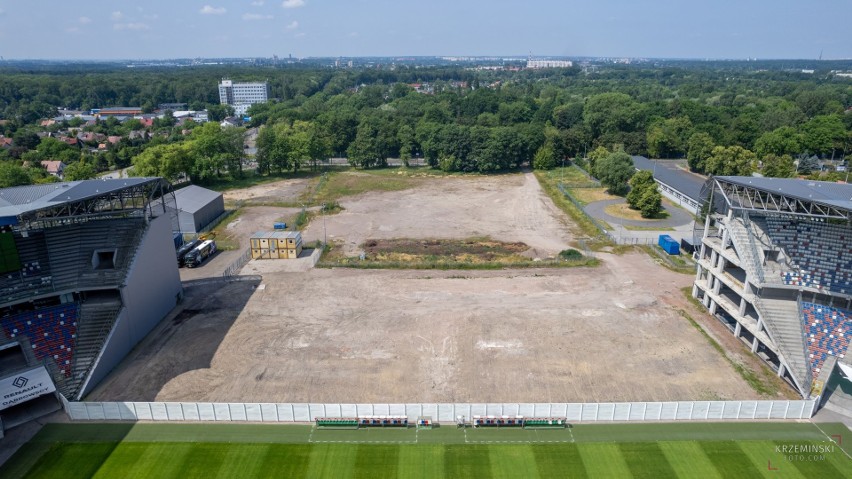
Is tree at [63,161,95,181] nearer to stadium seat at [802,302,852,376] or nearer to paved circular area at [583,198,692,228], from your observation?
paved circular area at [583,198,692,228]

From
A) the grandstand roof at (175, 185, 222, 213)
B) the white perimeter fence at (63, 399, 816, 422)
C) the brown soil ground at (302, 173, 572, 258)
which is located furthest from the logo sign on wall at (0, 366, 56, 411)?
the grandstand roof at (175, 185, 222, 213)

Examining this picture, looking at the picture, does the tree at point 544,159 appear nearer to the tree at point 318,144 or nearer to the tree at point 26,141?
the tree at point 318,144

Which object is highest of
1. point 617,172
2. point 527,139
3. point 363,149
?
point 527,139

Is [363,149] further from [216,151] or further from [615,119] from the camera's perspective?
[615,119]

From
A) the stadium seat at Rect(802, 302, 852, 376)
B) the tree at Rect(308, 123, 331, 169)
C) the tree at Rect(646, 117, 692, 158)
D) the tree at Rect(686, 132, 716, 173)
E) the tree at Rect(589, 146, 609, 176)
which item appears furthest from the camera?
the tree at Rect(646, 117, 692, 158)

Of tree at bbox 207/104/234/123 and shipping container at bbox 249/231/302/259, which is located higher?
tree at bbox 207/104/234/123

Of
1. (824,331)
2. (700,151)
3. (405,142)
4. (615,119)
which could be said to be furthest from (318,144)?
(824,331)

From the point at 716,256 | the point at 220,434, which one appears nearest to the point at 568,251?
the point at 716,256
